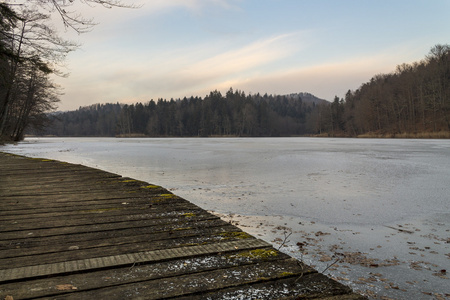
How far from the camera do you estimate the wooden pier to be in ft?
6.23

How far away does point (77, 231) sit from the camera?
319cm

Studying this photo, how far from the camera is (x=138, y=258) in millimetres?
2400

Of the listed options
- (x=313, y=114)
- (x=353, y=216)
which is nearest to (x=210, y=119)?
(x=313, y=114)

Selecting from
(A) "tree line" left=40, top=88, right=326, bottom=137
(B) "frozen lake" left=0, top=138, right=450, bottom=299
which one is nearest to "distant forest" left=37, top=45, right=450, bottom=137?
(A) "tree line" left=40, top=88, right=326, bottom=137

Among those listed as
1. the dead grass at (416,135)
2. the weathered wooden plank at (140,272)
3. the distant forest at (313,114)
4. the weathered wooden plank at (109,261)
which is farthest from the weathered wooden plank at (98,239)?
the dead grass at (416,135)

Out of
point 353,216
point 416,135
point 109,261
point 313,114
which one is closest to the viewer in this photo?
point 109,261

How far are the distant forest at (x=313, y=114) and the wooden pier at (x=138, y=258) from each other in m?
38.2

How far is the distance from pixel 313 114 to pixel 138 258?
131003 mm

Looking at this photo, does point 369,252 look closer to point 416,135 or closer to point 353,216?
point 353,216

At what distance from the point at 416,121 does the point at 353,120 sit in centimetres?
1791

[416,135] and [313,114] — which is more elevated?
[313,114]

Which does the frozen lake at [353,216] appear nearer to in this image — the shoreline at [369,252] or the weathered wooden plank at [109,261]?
the shoreline at [369,252]

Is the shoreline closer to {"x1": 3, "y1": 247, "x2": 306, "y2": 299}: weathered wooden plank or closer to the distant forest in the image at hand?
{"x1": 3, "y1": 247, "x2": 306, "y2": 299}: weathered wooden plank

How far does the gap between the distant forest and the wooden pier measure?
3823 cm
